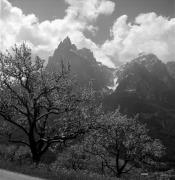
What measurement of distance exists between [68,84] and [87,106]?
144 inches

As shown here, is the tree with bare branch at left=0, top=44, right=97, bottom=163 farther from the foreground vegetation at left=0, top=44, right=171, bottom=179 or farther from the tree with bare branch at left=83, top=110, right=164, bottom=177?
the tree with bare branch at left=83, top=110, right=164, bottom=177

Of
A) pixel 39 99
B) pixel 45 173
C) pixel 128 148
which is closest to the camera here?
pixel 45 173

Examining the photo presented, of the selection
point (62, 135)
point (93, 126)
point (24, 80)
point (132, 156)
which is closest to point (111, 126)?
point (93, 126)

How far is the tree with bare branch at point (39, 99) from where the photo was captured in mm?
33469

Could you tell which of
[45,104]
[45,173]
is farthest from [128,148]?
[45,173]

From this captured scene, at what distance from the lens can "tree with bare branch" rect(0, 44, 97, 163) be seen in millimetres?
33469

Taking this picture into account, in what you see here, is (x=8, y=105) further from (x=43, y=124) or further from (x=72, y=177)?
(x=72, y=177)

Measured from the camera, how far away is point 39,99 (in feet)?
112

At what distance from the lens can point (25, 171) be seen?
18.8 m

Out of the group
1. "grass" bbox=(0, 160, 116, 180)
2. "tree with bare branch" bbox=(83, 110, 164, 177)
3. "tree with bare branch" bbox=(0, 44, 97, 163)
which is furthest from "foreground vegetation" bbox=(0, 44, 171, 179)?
"tree with bare branch" bbox=(83, 110, 164, 177)

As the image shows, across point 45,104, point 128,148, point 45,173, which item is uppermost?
point 45,104

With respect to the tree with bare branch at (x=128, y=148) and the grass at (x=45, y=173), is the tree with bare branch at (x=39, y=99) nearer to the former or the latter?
the grass at (x=45, y=173)

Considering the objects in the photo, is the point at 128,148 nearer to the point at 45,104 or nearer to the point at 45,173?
the point at 45,104

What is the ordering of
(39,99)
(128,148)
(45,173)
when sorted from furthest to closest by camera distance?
(128,148) < (39,99) < (45,173)
